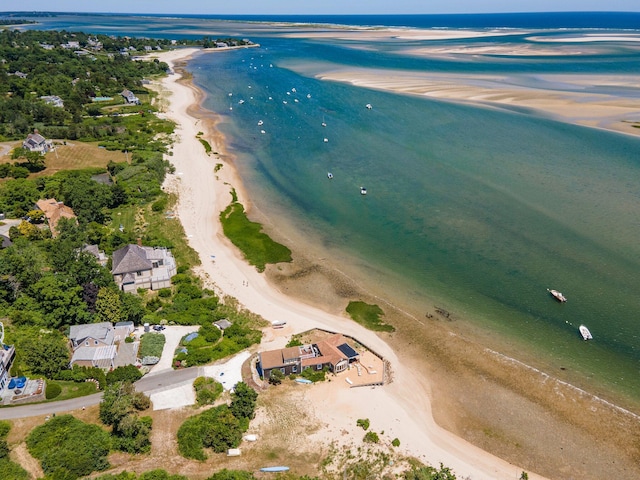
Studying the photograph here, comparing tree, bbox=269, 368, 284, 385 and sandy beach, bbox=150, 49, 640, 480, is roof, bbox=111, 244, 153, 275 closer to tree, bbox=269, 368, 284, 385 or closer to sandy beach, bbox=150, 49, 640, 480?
sandy beach, bbox=150, 49, 640, 480

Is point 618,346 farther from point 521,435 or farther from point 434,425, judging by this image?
point 434,425

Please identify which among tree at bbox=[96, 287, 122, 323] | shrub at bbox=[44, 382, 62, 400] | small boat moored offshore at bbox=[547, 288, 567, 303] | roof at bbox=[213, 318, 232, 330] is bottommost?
shrub at bbox=[44, 382, 62, 400]

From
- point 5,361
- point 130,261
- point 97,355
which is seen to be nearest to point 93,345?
point 97,355

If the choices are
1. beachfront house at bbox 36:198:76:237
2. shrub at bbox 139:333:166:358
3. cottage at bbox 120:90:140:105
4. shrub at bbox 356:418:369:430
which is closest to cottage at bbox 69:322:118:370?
shrub at bbox 139:333:166:358

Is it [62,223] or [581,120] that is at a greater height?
[581,120]

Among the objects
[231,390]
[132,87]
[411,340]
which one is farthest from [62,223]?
[132,87]

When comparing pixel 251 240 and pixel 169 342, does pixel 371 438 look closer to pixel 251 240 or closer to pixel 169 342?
pixel 169 342

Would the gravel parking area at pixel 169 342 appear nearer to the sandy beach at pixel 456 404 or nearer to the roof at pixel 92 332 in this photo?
the roof at pixel 92 332
